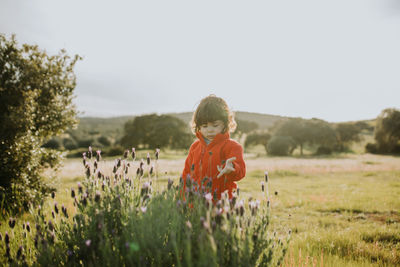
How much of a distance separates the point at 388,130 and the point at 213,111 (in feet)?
170

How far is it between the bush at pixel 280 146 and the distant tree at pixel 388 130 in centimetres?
1546

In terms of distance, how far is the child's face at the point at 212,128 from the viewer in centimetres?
357

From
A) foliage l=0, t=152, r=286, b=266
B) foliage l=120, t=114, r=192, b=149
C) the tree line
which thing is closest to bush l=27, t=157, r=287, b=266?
foliage l=0, t=152, r=286, b=266

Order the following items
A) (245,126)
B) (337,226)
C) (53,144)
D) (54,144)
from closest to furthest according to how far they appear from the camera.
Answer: (337,226)
(53,144)
(54,144)
(245,126)

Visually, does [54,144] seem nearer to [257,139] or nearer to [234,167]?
[257,139]

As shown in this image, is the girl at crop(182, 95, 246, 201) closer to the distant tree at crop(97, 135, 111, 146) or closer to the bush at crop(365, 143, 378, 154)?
the bush at crop(365, 143, 378, 154)

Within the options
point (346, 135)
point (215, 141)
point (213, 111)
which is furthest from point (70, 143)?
point (213, 111)

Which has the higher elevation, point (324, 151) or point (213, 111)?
point (213, 111)

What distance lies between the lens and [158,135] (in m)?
57.9

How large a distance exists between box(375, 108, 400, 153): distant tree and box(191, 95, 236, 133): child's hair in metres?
51.5

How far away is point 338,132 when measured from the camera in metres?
51.8

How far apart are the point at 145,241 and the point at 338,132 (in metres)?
58.5

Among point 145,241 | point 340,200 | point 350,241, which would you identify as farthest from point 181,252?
point 340,200

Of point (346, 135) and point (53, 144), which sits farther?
point (53, 144)
